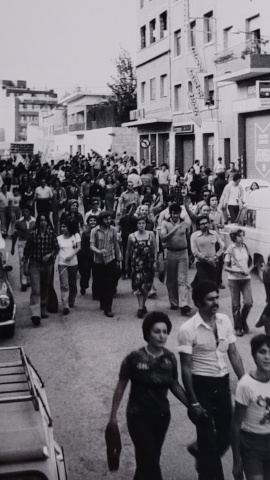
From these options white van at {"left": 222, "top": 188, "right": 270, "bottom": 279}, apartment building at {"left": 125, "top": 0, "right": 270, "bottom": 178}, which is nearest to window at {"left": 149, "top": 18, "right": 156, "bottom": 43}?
apartment building at {"left": 125, "top": 0, "right": 270, "bottom": 178}

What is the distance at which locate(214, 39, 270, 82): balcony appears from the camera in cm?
2753

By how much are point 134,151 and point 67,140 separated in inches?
670

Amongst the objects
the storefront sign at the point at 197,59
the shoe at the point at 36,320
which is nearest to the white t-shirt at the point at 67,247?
the shoe at the point at 36,320

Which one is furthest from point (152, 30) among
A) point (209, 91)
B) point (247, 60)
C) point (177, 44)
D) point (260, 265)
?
point (260, 265)

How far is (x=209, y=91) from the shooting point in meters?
34.8

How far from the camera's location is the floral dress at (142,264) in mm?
11891

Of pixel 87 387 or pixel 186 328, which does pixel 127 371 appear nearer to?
pixel 186 328

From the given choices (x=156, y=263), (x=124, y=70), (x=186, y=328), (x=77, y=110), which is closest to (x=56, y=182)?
(x=156, y=263)

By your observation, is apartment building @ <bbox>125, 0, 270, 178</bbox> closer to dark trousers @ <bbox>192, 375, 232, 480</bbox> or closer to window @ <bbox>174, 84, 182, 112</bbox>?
window @ <bbox>174, 84, 182, 112</bbox>

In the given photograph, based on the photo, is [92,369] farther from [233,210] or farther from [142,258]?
[233,210]

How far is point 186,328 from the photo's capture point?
580cm

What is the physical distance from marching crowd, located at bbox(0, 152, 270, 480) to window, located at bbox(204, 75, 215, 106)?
10240mm

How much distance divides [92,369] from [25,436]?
199 inches

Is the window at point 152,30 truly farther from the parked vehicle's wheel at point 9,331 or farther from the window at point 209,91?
the parked vehicle's wheel at point 9,331
